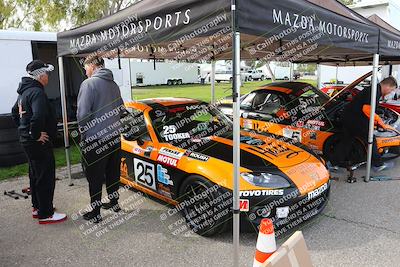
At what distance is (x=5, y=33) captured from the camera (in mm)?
6941

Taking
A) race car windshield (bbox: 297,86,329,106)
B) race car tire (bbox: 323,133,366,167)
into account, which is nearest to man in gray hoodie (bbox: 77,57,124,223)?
race car tire (bbox: 323,133,366,167)

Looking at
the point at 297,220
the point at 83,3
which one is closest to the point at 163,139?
the point at 297,220

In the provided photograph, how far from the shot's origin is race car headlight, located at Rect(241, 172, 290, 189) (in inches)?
133

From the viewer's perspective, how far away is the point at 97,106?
3746 millimetres

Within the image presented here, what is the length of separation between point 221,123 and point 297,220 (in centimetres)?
179

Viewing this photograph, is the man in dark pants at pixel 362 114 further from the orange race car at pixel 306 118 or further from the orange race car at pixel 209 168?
the orange race car at pixel 209 168

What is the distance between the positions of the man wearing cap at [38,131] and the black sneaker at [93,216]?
0.32 m

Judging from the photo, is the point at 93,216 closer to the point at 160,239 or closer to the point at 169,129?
the point at 160,239

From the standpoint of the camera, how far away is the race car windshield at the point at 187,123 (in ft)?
14.1

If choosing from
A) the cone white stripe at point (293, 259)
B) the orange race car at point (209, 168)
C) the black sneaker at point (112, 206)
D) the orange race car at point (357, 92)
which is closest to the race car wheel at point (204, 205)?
the orange race car at point (209, 168)

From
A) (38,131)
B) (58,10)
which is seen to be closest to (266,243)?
(38,131)

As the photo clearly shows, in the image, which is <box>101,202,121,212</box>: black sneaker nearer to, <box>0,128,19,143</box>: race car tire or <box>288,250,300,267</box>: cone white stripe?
<box>288,250,300,267</box>: cone white stripe

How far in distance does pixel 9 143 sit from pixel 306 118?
5.50 metres

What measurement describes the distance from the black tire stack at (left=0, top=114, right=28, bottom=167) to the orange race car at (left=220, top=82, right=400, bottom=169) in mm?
4316
